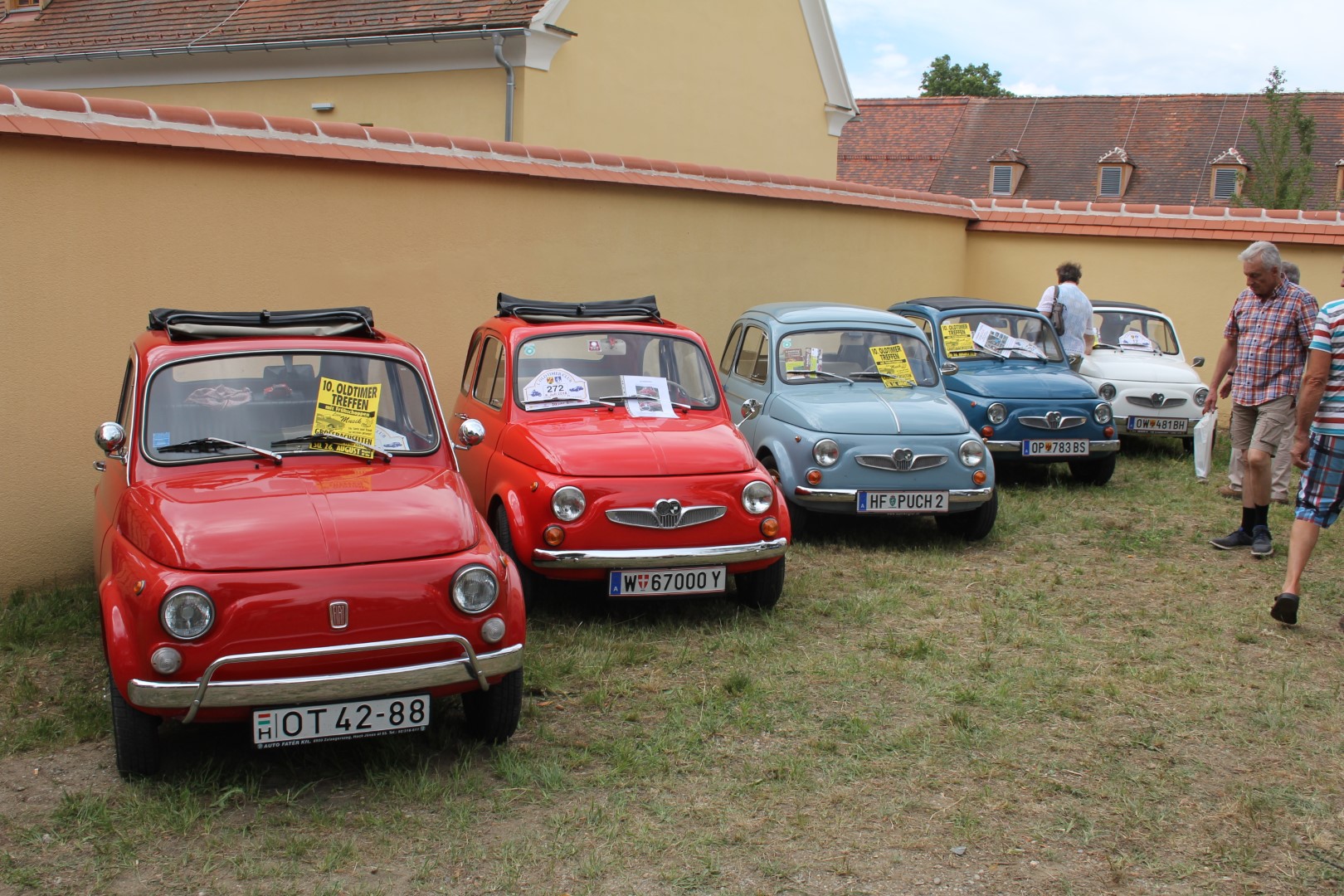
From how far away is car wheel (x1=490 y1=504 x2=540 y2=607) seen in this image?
21.0 ft

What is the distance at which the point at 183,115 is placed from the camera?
7.30 m

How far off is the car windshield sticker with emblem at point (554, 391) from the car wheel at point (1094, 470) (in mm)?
5070

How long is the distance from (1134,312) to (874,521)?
5229mm

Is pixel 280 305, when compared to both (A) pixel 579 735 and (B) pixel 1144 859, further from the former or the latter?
(B) pixel 1144 859

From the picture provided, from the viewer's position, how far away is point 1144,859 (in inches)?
162

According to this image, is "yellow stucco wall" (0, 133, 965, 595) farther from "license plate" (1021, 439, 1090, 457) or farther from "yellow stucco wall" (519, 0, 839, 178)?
"yellow stucco wall" (519, 0, 839, 178)

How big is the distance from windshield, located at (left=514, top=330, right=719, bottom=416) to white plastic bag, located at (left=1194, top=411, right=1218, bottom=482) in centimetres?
480

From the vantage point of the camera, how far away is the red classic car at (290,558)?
4.13 m

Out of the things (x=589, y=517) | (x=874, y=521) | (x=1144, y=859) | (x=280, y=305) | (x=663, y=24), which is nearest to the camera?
(x=1144, y=859)

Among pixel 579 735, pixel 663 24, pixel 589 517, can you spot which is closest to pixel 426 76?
pixel 663 24

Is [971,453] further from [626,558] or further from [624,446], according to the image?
[626,558]

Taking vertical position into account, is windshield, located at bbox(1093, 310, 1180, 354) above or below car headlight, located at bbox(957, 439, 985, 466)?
above

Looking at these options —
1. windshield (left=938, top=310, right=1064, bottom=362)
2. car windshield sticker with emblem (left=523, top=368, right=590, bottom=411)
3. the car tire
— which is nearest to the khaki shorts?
the car tire

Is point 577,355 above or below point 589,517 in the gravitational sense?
above
